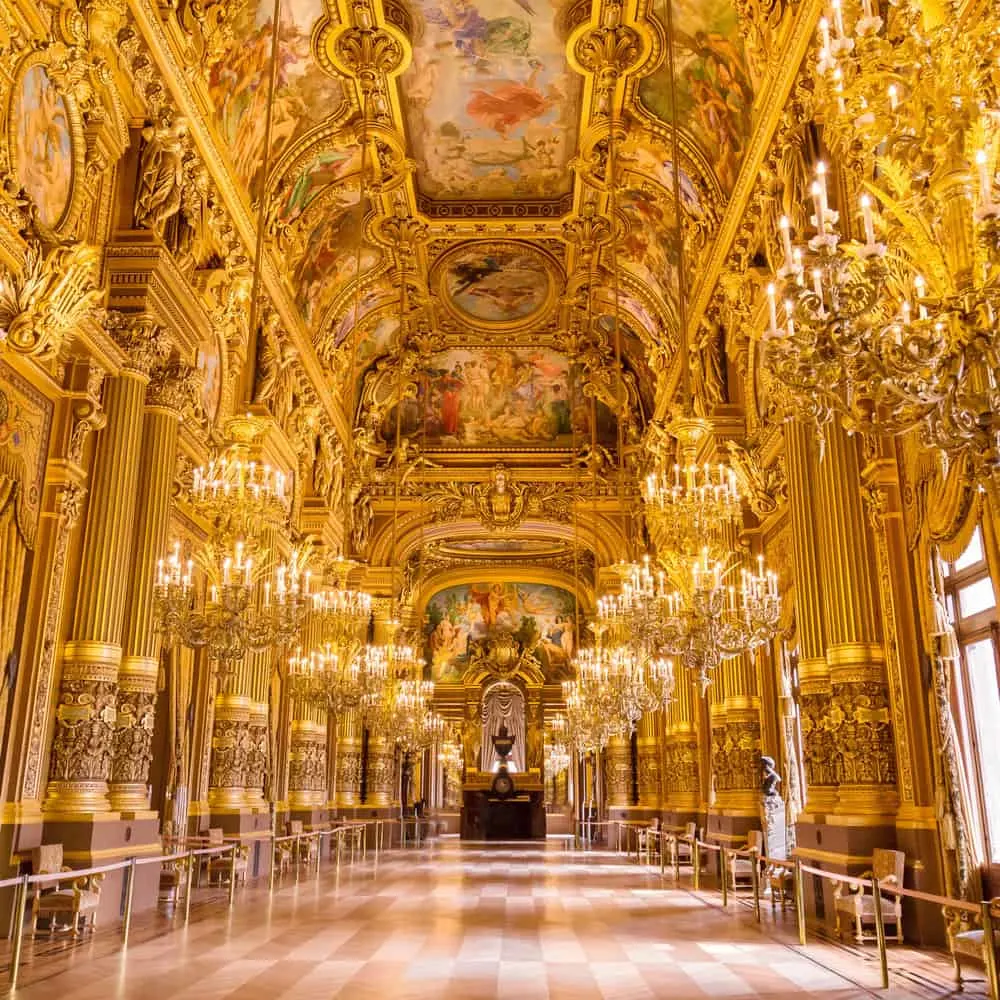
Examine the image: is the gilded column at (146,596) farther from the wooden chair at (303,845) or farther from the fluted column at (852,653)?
the wooden chair at (303,845)

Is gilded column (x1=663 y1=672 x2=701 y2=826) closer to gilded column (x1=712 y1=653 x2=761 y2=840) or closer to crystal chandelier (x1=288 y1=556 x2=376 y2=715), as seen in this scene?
gilded column (x1=712 y1=653 x2=761 y2=840)

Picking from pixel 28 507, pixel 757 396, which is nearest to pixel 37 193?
pixel 28 507

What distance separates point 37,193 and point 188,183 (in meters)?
3.49

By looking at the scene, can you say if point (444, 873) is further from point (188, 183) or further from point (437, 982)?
point (188, 183)

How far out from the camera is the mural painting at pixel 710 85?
13.3 m

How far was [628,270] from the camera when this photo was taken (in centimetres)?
2045

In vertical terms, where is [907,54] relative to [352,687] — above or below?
above

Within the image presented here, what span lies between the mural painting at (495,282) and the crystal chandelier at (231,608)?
42.6 feet

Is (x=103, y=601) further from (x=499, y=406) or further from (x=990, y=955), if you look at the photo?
(x=499, y=406)

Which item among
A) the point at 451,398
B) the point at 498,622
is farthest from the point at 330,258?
the point at 498,622

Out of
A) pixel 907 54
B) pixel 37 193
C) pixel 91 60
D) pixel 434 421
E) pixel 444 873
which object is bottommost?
pixel 444 873

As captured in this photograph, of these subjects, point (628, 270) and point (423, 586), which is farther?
point (423, 586)

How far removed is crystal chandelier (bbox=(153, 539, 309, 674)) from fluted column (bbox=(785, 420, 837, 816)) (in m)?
5.49

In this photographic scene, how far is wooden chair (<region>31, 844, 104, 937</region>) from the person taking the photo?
8820 mm
